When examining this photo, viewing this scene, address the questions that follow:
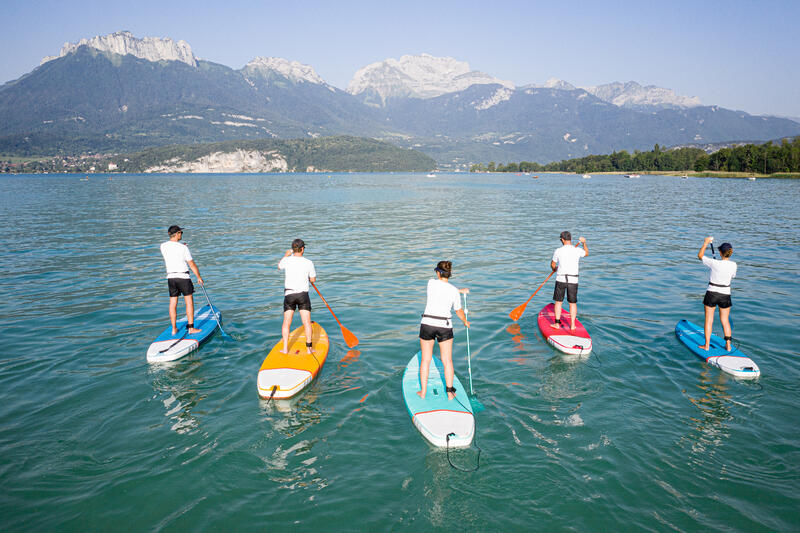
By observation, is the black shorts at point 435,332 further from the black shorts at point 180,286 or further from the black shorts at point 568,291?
the black shorts at point 180,286

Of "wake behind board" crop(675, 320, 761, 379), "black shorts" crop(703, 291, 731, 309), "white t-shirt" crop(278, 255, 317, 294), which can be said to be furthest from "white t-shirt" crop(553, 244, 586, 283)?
"white t-shirt" crop(278, 255, 317, 294)

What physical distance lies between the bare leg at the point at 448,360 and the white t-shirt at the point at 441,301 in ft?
1.51

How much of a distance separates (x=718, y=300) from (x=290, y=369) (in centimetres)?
1236

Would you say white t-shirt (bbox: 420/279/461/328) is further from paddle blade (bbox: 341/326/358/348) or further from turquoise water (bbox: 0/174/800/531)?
paddle blade (bbox: 341/326/358/348)

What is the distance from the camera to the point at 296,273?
38.0ft

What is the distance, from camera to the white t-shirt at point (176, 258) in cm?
1312

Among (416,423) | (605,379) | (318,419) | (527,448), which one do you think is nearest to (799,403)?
(605,379)

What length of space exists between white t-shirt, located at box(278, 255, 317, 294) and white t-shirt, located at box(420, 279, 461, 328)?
408 cm

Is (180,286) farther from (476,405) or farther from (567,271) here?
(567,271)

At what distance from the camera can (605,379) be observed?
11.5 meters

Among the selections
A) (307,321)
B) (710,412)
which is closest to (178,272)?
(307,321)

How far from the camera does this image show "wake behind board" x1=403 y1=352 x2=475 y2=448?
837 centimetres

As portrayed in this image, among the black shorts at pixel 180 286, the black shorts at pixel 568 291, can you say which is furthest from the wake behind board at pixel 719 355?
the black shorts at pixel 180 286

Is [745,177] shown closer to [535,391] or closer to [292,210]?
[292,210]
